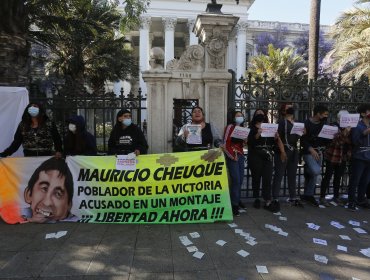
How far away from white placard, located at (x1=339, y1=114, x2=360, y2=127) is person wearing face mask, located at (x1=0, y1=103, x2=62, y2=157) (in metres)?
4.77

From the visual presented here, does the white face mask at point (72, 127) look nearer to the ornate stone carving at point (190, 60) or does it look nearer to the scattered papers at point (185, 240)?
the ornate stone carving at point (190, 60)

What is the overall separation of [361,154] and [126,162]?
13.3 feet

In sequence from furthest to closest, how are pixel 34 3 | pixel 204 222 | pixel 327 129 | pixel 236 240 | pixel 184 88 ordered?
pixel 34 3
pixel 184 88
pixel 327 129
pixel 204 222
pixel 236 240

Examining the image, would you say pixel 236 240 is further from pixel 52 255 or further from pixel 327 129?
pixel 327 129

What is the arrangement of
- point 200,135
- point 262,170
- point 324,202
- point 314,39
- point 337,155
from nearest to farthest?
point 200,135 → point 262,170 → point 337,155 → point 324,202 → point 314,39

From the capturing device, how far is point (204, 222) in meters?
5.15

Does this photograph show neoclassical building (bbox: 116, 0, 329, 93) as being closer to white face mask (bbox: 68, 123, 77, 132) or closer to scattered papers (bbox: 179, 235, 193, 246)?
white face mask (bbox: 68, 123, 77, 132)

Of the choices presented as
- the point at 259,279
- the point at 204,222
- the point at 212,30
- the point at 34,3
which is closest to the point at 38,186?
the point at 204,222

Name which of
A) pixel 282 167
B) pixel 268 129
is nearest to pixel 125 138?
pixel 268 129

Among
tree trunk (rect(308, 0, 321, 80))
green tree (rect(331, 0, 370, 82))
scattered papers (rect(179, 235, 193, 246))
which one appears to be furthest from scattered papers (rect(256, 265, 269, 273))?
green tree (rect(331, 0, 370, 82))

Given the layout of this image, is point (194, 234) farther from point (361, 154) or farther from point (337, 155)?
point (361, 154)

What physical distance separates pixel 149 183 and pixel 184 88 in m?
2.16

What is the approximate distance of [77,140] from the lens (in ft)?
17.9

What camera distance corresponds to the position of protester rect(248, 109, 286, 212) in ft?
19.1
